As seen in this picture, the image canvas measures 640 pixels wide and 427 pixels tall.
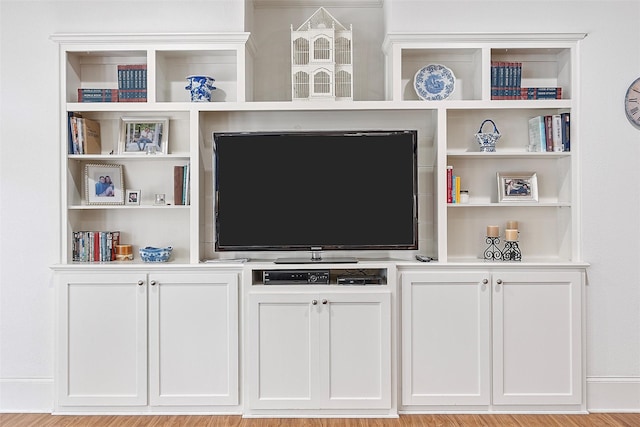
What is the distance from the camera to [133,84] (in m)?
3.38

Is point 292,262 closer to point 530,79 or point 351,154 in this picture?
point 351,154

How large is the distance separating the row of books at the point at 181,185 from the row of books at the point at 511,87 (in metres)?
2.02

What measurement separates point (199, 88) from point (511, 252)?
7.36 feet

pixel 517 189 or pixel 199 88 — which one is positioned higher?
pixel 199 88

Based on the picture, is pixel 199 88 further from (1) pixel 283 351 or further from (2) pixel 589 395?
(2) pixel 589 395

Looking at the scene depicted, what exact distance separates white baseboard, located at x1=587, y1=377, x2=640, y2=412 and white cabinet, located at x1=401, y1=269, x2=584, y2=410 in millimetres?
268

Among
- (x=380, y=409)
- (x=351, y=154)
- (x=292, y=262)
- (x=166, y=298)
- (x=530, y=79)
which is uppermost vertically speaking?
(x=530, y=79)

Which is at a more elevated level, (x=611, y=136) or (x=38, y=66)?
(x=38, y=66)

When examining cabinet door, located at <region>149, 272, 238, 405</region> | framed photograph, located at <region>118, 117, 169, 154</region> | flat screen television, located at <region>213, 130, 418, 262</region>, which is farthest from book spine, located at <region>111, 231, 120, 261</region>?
flat screen television, located at <region>213, 130, 418, 262</region>

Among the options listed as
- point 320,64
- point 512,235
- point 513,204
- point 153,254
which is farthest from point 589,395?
point 153,254

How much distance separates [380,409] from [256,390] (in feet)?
2.47

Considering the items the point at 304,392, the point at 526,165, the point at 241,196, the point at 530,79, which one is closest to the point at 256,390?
the point at 304,392

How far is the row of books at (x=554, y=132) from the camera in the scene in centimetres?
333

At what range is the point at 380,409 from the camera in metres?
3.17
